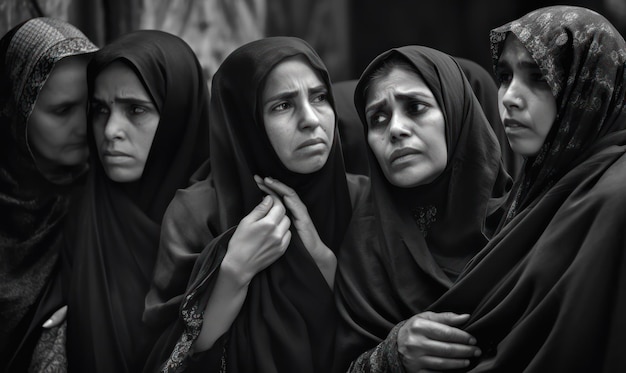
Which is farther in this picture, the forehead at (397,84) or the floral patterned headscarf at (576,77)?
the forehead at (397,84)

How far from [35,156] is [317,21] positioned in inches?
46.2

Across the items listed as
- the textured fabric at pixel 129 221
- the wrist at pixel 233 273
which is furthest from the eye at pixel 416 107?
the textured fabric at pixel 129 221

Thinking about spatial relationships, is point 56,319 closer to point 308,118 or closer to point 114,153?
point 114,153

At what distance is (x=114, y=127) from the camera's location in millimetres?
2139

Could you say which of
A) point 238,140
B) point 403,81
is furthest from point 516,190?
point 238,140

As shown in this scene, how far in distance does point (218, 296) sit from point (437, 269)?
0.55 m

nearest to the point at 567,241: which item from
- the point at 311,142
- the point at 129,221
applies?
the point at 311,142

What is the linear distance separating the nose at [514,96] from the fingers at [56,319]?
1.38 meters

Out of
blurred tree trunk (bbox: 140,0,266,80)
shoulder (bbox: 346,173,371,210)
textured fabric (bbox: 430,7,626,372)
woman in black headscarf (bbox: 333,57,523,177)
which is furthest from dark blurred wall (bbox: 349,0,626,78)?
textured fabric (bbox: 430,7,626,372)

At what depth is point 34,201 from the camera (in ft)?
7.65

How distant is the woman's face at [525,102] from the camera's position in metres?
1.58

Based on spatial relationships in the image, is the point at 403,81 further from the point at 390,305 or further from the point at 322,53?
the point at 322,53

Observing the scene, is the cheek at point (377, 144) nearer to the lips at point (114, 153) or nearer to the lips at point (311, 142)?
the lips at point (311, 142)

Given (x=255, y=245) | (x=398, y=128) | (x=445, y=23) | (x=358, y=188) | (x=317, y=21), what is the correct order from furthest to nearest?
1. (x=317, y=21)
2. (x=445, y=23)
3. (x=358, y=188)
4. (x=255, y=245)
5. (x=398, y=128)
